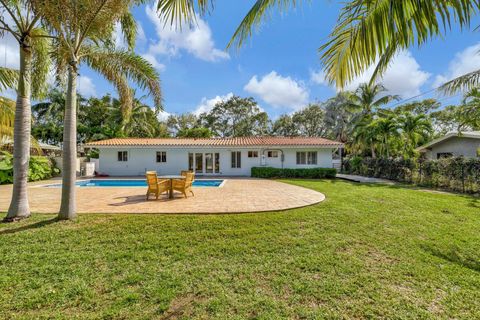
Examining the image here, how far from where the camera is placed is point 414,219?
23.2 feet

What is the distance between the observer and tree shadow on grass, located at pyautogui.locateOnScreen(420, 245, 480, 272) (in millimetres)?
4391

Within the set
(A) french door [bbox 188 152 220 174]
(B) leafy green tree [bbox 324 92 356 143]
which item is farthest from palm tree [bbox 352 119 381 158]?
(B) leafy green tree [bbox 324 92 356 143]

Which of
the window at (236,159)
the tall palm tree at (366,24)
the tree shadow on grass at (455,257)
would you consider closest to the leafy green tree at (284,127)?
the window at (236,159)

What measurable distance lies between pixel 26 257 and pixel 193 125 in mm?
39745

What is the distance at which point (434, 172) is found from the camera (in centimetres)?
1439

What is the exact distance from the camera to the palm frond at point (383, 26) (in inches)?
88.8

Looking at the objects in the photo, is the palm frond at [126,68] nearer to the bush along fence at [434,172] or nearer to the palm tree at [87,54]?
the palm tree at [87,54]

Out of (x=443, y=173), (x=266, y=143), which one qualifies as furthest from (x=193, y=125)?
(x=443, y=173)

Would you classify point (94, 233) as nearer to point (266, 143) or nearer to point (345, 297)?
point (345, 297)

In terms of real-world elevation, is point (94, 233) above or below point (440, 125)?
below

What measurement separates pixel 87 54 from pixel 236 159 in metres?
16.1

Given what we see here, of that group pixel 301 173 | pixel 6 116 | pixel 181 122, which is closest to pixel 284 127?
pixel 181 122

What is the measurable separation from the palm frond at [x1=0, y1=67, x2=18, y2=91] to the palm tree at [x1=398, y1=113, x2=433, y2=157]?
23981 mm

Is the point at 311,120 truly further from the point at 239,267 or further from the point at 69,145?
the point at 239,267
